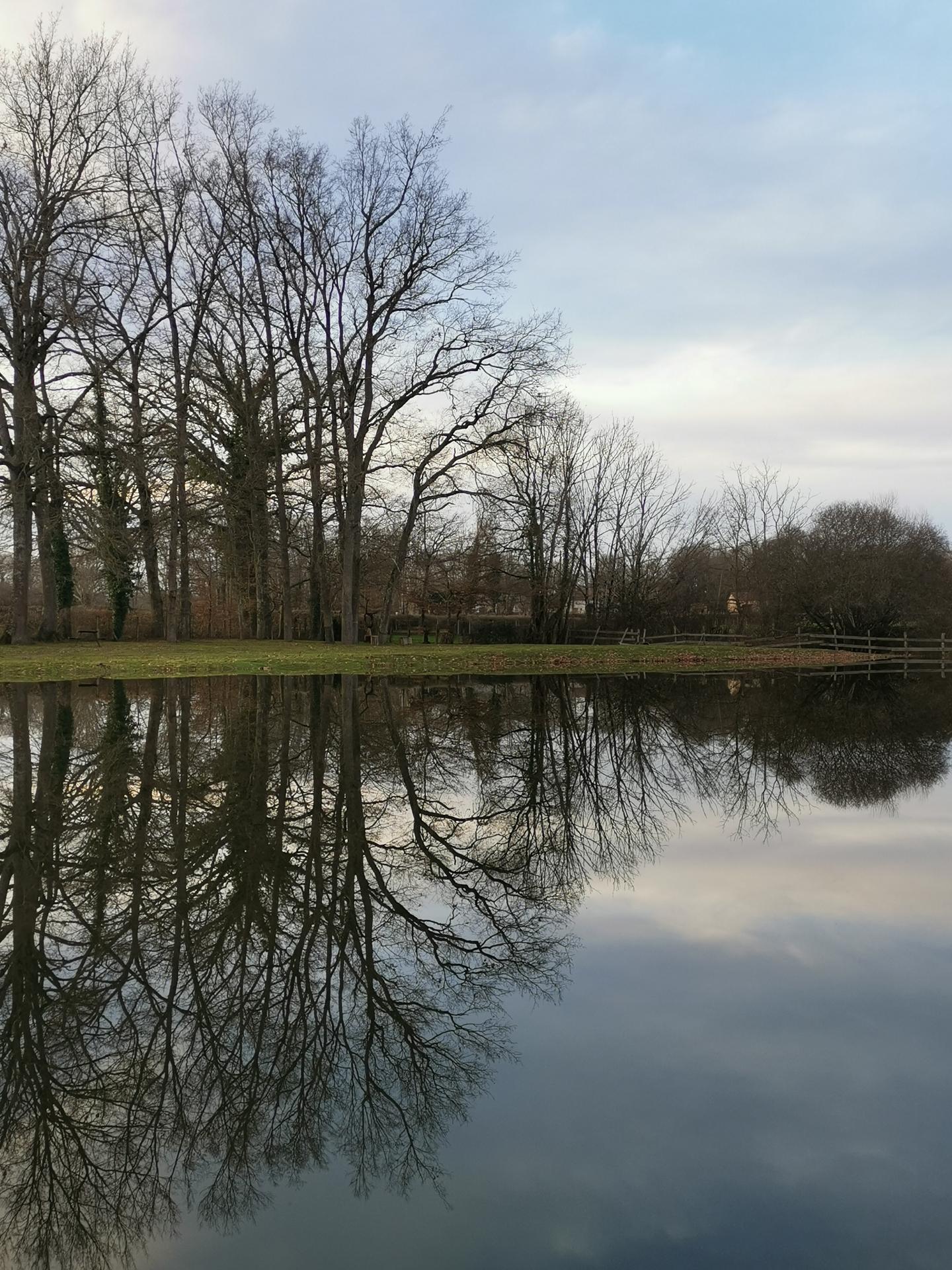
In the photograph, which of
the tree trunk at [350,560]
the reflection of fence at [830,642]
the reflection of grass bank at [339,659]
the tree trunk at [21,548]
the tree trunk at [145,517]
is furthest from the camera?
the reflection of fence at [830,642]

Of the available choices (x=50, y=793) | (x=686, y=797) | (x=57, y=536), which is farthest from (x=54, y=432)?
(x=686, y=797)

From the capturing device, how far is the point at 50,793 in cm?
913

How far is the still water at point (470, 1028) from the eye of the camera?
311 centimetres

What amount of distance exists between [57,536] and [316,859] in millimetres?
33247

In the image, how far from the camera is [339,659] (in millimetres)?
28812

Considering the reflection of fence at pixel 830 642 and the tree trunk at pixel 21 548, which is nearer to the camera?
the tree trunk at pixel 21 548

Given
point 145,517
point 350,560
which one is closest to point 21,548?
point 145,517

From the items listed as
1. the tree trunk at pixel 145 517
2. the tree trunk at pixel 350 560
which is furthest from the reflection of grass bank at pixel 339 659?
the tree trunk at pixel 145 517

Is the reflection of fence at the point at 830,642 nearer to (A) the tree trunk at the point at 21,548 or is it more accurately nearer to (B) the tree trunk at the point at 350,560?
(B) the tree trunk at the point at 350,560

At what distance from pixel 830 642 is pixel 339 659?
28.0 metres

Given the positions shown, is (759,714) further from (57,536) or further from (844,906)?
(57,536)

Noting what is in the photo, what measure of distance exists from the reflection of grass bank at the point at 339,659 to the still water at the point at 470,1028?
16839 mm

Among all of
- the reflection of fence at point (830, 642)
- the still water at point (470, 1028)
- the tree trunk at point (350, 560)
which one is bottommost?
the still water at point (470, 1028)

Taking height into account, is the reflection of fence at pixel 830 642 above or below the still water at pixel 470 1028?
above
